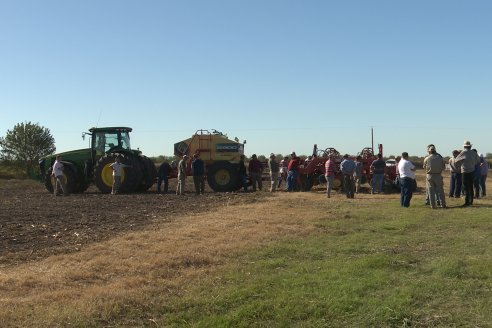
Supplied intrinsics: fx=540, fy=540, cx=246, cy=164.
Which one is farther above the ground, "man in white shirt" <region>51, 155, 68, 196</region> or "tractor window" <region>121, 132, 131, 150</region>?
"tractor window" <region>121, 132, 131, 150</region>

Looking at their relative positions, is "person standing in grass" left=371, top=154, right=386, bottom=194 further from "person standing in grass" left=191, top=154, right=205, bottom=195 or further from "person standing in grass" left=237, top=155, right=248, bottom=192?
"person standing in grass" left=191, top=154, right=205, bottom=195

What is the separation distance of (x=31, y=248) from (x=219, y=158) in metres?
14.6

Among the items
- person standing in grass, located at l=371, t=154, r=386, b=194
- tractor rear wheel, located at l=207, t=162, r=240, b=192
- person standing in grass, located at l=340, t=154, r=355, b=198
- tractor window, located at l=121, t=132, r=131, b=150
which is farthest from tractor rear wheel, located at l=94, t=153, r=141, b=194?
person standing in grass, located at l=371, t=154, r=386, b=194

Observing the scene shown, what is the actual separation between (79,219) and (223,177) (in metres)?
9.81

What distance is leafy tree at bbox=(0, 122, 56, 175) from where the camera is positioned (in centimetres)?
5425

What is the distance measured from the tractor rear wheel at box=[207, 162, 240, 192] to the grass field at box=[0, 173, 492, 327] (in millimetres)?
11342

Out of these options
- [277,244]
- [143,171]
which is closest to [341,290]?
[277,244]

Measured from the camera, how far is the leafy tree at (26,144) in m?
54.2

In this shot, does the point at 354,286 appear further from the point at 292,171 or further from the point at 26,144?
the point at 26,144

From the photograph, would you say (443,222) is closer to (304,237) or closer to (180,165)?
(304,237)

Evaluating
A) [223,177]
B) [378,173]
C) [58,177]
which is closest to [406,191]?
[378,173]

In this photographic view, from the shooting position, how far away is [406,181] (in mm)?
14398

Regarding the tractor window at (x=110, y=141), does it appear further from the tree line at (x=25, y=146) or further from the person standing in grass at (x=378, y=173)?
the tree line at (x=25, y=146)

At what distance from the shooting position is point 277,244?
8.81 m
